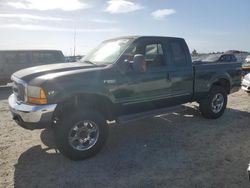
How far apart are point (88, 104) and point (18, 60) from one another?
987cm

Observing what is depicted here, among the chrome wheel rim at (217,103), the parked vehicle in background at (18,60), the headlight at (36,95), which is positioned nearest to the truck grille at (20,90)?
the headlight at (36,95)

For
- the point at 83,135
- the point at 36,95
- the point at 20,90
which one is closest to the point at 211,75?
the point at 83,135

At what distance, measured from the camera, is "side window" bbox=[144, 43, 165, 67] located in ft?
17.9

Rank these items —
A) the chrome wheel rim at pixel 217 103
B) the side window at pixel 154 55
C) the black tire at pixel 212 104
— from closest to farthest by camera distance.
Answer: the side window at pixel 154 55, the black tire at pixel 212 104, the chrome wheel rim at pixel 217 103

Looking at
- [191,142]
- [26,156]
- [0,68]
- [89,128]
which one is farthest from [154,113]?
[0,68]

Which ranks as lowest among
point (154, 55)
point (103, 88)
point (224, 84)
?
point (224, 84)

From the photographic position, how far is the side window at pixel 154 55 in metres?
5.45

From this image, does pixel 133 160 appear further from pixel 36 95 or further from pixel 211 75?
pixel 211 75

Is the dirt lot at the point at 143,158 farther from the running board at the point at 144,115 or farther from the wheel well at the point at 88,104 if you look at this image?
the wheel well at the point at 88,104

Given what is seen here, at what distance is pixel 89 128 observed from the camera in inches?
180

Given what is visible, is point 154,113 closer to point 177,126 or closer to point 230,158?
point 177,126

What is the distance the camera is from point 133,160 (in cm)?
448

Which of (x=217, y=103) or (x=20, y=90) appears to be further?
(x=217, y=103)

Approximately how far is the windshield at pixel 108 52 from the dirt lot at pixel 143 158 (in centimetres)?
164
